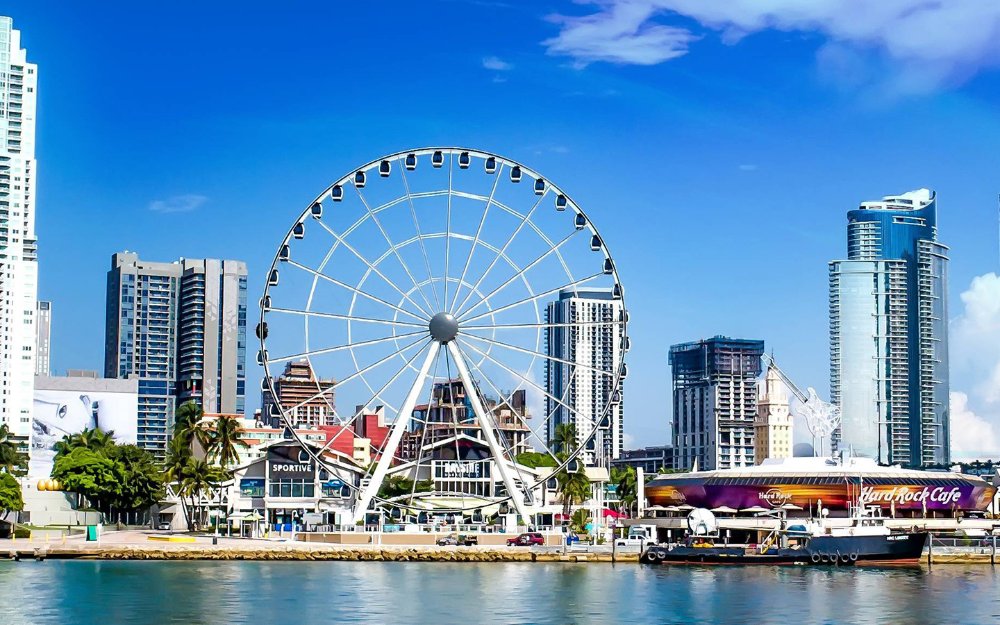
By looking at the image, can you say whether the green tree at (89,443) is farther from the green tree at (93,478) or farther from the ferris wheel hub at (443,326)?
the ferris wheel hub at (443,326)

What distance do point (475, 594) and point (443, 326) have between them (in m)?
29.5

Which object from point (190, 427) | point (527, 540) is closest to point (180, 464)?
point (190, 427)

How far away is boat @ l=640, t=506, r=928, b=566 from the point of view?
111 m

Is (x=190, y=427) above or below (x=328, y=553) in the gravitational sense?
above

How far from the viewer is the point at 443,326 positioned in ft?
349

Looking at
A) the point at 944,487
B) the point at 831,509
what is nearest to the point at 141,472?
the point at 831,509

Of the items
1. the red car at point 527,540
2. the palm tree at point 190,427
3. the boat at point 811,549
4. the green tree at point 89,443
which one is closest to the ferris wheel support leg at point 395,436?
the red car at point 527,540

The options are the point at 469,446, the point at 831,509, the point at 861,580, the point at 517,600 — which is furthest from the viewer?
the point at 469,446

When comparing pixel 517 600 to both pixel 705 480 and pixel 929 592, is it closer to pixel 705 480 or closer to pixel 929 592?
pixel 929 592

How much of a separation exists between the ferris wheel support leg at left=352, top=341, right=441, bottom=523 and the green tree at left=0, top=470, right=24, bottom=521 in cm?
3417

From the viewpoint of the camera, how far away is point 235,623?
215ft

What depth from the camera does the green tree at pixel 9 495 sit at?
13175 cm

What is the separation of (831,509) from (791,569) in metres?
35.8

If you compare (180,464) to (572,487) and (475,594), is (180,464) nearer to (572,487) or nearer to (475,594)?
(572,487)
